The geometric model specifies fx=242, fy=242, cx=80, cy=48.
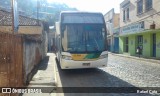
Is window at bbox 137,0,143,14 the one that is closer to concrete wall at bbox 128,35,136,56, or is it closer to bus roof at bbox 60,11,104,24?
concrete wall at bbox 128,35,136,56

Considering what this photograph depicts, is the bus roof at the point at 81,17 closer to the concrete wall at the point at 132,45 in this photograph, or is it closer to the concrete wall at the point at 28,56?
the concrete wall at the point at 28,56

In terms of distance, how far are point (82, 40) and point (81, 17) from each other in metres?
1.31

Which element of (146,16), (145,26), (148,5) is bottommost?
(145,26)

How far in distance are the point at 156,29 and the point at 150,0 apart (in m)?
4.69

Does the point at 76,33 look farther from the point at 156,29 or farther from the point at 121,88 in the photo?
the point at 156,29

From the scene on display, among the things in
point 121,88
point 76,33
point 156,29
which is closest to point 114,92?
point 121,88

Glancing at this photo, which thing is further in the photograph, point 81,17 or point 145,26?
point 145,26

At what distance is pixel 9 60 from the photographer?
23.6 ft

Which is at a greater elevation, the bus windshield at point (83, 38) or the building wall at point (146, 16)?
the building wall at point (146, 16)

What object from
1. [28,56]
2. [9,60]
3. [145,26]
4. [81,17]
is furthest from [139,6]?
[9,60]

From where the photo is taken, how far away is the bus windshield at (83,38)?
1244 centimetres

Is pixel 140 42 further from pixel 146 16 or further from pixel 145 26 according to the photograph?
pixel 146 16

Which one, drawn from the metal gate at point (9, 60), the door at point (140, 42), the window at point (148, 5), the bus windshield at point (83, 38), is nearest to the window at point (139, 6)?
the window at point (148, 5)

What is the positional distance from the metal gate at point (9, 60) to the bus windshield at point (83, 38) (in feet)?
15.1
